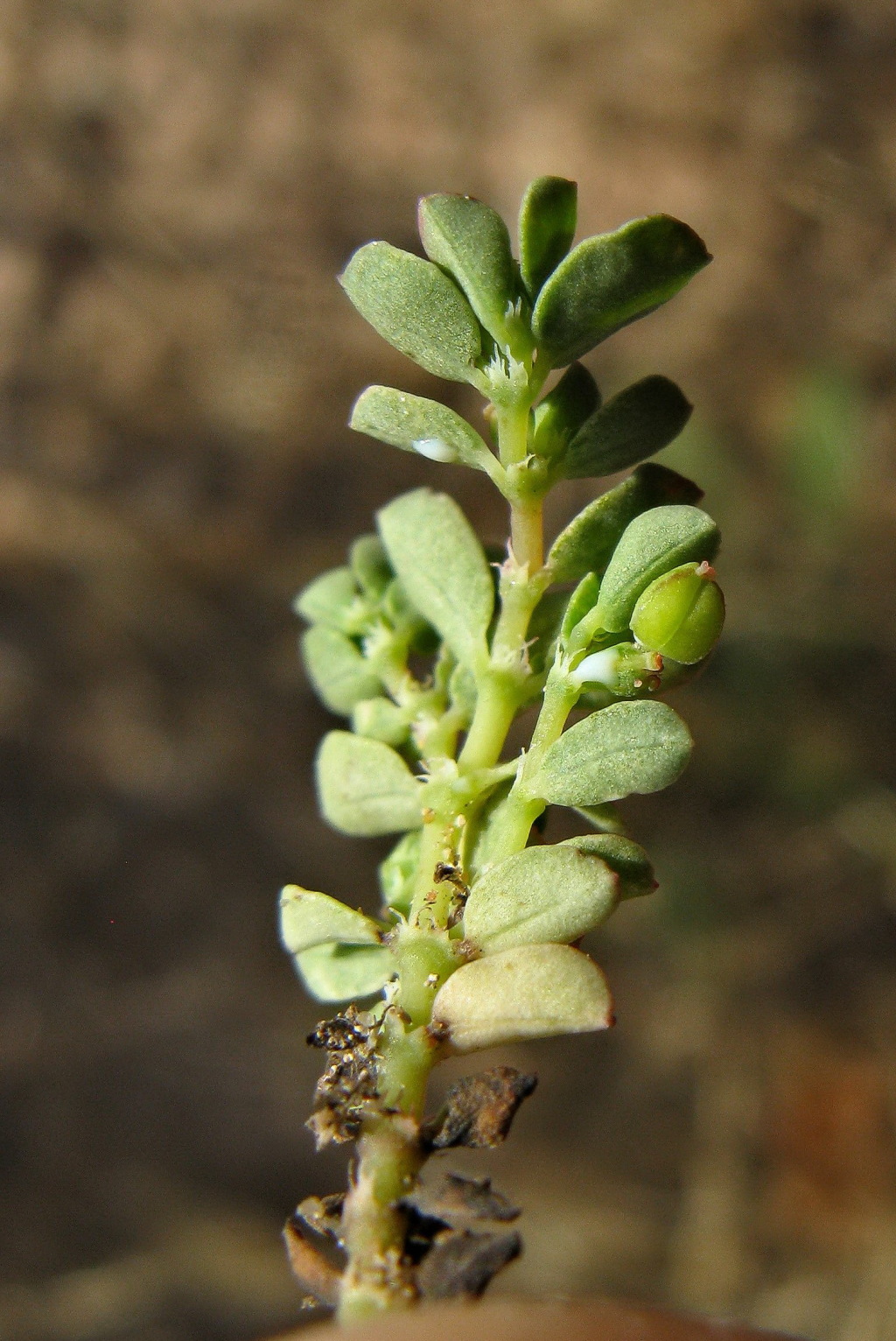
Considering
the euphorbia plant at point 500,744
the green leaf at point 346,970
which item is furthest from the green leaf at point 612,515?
the green leaf at point 346,970

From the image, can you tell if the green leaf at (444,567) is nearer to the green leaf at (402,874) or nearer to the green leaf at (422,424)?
the green leaf at (422,424)

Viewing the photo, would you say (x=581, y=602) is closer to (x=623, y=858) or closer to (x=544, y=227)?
(x=623, y=858)

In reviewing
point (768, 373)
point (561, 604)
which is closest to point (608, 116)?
point (768, 373)

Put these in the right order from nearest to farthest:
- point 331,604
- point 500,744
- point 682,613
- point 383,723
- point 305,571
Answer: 1. point 682,613
2. point 500,744
3. point 383,723
4. point 331,604
5. point 305,571

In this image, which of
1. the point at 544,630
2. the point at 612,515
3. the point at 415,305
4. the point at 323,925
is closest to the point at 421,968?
the point at 323,925

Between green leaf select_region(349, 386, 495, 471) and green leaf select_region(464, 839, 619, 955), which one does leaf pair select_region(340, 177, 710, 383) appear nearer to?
green leaf select_region(349, 386, 495, 471)

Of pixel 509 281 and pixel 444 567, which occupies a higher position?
pixel 509 281
